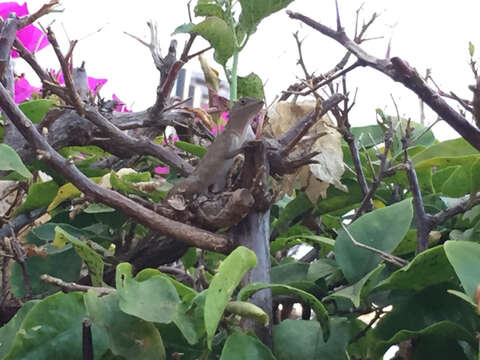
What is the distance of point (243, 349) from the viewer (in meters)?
0.28

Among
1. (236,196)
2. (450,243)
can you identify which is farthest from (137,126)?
(450,243)

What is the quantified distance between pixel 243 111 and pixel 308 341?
0.72ft

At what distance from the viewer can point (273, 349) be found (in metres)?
0.32

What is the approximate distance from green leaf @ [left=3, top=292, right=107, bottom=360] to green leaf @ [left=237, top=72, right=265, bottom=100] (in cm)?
28

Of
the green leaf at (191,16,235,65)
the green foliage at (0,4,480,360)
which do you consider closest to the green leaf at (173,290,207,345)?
the green foliage at (0,4,480,360)

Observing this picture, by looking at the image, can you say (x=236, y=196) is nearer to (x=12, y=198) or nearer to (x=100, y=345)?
(x=100, y=345)

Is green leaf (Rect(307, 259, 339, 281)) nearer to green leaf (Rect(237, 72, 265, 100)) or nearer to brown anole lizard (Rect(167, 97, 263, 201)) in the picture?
brown anole lizard (Rect(167, 97, 263, 201))

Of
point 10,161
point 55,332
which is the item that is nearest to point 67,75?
point 10,161

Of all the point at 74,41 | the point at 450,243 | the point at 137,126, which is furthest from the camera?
the point at 137,126

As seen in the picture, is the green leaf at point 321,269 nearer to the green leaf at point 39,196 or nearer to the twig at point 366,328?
the twig at point 366,328

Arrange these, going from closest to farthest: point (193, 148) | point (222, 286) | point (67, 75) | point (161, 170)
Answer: point (222, 286)
point (67, 75)
point (193, 148)
point (161, 170)

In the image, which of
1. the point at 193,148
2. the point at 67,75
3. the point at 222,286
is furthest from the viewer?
the point at 193,148

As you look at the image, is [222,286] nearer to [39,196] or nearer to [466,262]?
[466,262]

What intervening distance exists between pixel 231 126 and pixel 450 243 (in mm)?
173
